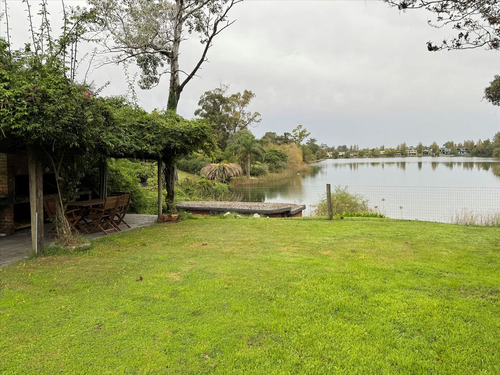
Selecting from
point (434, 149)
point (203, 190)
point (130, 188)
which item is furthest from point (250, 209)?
point (434, 149)

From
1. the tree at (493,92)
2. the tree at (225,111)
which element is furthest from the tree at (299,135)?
the tree at (493,92)

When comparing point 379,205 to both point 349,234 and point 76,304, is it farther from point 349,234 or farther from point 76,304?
point 76,304

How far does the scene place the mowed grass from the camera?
242 cm

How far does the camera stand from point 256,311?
3.19 meters

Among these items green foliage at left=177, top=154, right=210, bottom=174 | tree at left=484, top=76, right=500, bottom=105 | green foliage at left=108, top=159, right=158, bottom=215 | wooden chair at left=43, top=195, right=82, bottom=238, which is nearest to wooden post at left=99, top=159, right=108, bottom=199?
green foliage at left=108, top=159, right=158, bottom=215

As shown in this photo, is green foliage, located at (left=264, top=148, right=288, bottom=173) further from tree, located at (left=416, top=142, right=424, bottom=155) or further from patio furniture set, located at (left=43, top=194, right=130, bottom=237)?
tree, located at (left=416, top=142, right=424, bottom=155)

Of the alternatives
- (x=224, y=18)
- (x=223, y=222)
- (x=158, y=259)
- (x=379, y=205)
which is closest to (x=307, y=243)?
(x=158, y=259)

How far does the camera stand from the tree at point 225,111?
153 ft

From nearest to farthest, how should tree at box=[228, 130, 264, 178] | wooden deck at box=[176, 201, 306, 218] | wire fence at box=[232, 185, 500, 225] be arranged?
1. wire fence at box=[232, 185, 500, 225]
2. wooden deck at box=[176, 201, 306, 218]
3. tree at box=[228, 130, 264, 178]

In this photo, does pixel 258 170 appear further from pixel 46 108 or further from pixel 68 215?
pixel 46 108

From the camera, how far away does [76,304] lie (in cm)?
346

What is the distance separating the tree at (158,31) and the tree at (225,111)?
29.8 m

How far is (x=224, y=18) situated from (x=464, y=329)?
48.4 ft

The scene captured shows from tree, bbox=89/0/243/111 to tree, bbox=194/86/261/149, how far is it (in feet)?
97.7
